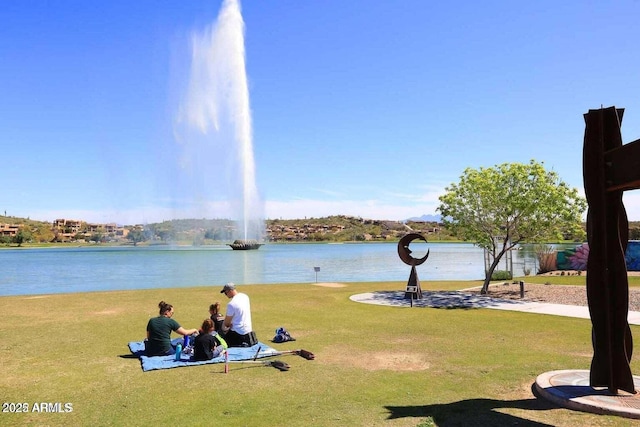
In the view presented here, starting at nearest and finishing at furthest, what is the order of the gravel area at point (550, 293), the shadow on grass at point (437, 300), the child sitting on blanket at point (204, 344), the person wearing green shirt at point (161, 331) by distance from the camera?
the child sitting on blanket at point (204, 344) → the person wearing green shirt at point (161, 331) → the shadow on grass at point (437, 300) → the gravel area at point (550, 293)

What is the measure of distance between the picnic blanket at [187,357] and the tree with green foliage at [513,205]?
17.5 m

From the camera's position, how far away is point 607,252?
917 centimetres

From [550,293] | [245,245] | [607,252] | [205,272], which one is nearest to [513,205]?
[550,293]

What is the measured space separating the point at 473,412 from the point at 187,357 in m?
7.25

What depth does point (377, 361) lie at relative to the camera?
477 inches

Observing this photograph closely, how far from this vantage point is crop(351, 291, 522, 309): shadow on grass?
22766mm

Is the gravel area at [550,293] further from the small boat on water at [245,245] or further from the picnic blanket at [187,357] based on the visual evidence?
the small boat on water at [245,245]

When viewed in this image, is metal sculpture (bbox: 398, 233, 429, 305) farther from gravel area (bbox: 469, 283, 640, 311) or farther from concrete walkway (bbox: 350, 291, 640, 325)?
gravel area (bbox: 469, 283, 640, 311)

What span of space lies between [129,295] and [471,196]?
20699 millimetres

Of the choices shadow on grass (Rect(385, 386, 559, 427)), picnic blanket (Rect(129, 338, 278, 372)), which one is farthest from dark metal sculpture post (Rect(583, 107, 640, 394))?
picnic blanket (Rect(129, 338, 278, 372))

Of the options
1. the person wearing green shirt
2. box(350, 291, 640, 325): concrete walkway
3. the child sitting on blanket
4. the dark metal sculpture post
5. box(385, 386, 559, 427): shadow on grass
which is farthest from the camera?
box(350, 291, 640, 325): concrete walkway

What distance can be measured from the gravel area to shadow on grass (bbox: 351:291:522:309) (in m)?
1.74

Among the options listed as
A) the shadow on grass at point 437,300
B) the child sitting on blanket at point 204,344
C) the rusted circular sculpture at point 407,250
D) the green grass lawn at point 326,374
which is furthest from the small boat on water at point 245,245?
the child sitting on blanket at point 204,344

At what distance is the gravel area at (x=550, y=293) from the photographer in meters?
23.6
